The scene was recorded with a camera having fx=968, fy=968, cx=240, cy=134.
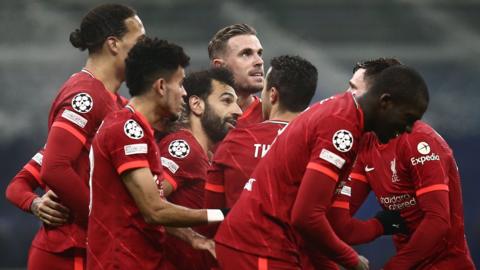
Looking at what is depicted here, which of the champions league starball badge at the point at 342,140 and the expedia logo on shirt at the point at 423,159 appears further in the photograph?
the expedia logo on shirt at the point at 423,159

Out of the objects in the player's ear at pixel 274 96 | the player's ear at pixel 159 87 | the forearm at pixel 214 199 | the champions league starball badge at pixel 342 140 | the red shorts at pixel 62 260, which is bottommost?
the red shorts at pixel 62 260

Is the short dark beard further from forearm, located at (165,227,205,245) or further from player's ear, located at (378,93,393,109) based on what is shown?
player's ear, located at (378,93,393,109)

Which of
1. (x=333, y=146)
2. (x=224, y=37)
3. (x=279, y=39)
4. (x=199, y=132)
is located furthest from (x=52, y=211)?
(x=279, y=39)

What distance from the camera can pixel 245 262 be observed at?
4.03m

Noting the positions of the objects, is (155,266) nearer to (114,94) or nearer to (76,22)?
(114,94)

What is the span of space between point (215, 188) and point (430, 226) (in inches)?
41.9

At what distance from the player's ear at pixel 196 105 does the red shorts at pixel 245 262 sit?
1374 millimetres

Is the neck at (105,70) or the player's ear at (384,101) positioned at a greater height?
the neck at (105,70)

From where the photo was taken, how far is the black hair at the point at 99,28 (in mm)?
4902

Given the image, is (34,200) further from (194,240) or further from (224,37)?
(224,37)

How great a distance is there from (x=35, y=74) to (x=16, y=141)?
0.79 metres

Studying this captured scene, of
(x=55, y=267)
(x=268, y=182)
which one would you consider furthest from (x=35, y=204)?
(x=268, y=182)

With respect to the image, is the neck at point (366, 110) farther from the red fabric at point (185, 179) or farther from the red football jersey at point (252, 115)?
the red football jersey at point (252, 115)

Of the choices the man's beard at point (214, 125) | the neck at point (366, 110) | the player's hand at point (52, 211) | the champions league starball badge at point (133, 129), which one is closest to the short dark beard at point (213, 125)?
the man's beard at point (214, 125)
